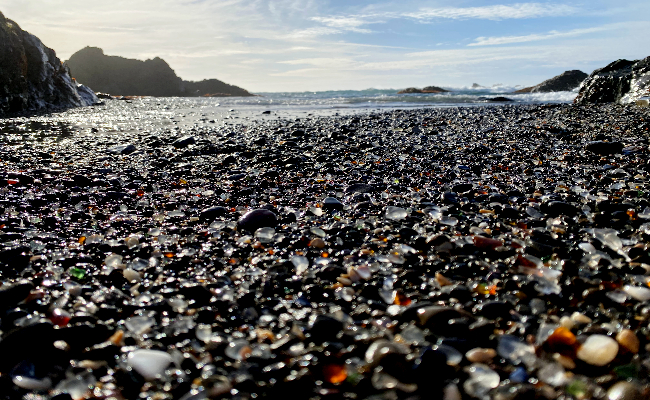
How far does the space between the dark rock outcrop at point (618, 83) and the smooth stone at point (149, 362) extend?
17.4 metres

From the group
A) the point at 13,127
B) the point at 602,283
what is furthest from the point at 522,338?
the point at 13,127

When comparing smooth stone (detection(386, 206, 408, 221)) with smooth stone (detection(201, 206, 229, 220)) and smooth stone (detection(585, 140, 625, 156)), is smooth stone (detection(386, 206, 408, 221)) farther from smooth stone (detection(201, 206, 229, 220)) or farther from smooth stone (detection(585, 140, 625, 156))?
smooth stone (detection(585, 140, 625, 156))

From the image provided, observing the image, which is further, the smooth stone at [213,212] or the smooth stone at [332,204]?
the smooth stone at [332,204]

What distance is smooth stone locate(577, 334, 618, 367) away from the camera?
1416 millimetres

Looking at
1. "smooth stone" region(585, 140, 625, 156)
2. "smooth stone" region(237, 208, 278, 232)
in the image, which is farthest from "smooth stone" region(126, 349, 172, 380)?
"smooth stone" region(585, 140, 625, 156)

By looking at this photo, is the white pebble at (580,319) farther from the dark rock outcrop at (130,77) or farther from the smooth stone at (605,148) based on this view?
the dark rock outcrop at (130,77)

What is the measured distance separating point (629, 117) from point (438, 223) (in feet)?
29.9

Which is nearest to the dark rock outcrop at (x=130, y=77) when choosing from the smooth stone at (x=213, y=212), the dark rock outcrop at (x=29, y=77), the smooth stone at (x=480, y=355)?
the dark rock outcrop at (x=29, y=77)

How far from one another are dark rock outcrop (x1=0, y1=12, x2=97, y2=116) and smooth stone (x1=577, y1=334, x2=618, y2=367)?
2026 cm

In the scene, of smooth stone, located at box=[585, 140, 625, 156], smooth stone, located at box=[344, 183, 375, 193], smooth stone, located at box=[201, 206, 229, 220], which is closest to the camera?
smooth stone, located at box=[201, 206, 229, 220]

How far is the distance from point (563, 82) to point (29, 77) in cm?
4961

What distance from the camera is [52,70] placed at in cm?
1988

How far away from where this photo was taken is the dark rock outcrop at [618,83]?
14.2 metres

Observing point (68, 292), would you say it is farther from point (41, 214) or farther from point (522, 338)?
point (522, 338)
